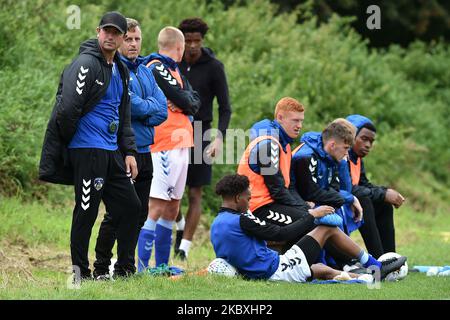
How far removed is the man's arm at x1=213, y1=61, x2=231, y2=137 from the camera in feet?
40.8

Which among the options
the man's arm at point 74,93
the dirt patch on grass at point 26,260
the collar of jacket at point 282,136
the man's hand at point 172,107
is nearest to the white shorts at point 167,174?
the man's hand at point 172,107

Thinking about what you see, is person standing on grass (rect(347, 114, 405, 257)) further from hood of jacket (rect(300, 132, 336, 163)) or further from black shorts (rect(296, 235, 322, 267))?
black shorts (rect(296, 235, 322, 267))

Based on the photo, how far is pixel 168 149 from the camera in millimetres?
10820

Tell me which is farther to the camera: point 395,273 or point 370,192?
point 370,192

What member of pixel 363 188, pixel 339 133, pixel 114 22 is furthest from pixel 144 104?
pixel 363 188

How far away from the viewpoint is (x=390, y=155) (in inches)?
830

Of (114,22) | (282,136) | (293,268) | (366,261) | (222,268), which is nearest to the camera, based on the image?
(114,22)

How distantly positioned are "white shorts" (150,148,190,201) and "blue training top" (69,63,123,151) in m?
1.84

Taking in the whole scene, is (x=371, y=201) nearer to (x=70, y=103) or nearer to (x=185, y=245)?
(x=185, y=245)

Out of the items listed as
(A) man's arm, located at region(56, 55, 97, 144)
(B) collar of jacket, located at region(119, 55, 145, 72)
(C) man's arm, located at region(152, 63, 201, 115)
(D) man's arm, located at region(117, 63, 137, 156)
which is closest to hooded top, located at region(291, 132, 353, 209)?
(C) man's arm, located at region(152, 63, 201, 115)

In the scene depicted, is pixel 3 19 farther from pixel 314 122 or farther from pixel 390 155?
pixel 390 155

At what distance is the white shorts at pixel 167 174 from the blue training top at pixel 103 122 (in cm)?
184

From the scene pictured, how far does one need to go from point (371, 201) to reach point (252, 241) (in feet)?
8.56

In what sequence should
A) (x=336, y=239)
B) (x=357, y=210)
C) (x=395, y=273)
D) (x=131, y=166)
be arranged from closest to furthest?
(x=131, y=166)
(x=336, y=239)
(x=395, y=273)
(x=357, y=210)
